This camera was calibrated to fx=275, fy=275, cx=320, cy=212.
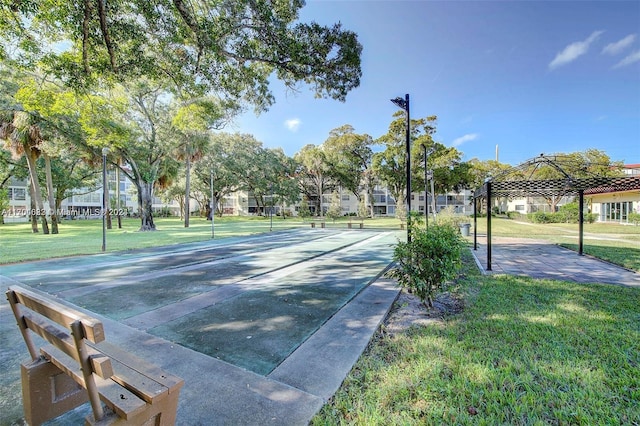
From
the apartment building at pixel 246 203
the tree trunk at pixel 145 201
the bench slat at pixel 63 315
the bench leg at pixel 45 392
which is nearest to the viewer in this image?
the bench slat at pixel 63 315

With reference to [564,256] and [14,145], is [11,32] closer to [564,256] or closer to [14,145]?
[14,145]

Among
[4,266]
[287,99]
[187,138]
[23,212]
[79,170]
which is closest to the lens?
[4,266]

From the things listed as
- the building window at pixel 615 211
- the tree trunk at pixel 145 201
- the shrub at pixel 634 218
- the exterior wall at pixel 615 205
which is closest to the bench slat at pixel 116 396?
the tree trunk at pixel 145 201

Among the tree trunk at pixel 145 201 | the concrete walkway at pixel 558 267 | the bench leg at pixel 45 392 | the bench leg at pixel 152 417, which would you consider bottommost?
the concrete walkway at pixel 558 267

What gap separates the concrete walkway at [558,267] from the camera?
6059mm

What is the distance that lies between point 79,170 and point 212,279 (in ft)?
109

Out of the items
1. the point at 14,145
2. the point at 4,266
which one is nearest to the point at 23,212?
the point at 14,145

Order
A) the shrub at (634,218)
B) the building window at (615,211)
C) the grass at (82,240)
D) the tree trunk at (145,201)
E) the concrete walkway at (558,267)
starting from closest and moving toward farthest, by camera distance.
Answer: the concrete walkway at (558,267) → the grass at (82,240) → the tree trunk at (145,201) → the shrub at (634,218) → the building window at (615,211)

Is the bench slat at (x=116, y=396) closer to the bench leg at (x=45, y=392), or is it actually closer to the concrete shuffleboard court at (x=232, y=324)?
the bench leg at (x=45, y=392)

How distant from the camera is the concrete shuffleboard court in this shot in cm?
220

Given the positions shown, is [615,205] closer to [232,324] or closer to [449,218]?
[449,218]

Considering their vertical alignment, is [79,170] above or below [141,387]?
above

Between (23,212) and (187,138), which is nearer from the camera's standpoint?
(187,138)

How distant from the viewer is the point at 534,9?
28.7ft
